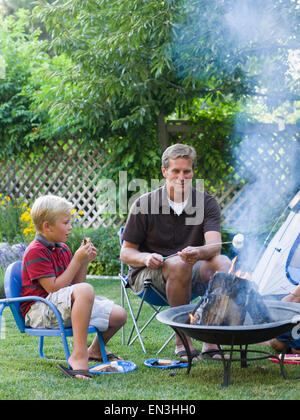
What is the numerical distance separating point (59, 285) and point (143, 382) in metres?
0.58

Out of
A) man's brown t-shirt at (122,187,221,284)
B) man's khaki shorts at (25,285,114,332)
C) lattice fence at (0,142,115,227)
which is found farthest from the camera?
lattice fence at (0,142,115,227)

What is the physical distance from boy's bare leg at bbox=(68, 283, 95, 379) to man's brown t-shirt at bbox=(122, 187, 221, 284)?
2.14ft

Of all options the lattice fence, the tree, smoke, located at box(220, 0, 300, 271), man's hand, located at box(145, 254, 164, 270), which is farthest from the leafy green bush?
man's hand, located at box(145, 254, 164, 270)

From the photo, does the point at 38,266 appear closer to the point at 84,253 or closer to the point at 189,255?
the point at 84,253

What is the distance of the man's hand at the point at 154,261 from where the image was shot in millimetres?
2707

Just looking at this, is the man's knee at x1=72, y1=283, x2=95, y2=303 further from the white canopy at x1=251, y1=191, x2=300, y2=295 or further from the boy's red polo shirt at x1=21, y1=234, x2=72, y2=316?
the white canopy at x1=251, y1=191, x2=300, y2=295

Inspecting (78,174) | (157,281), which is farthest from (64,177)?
(157,281)

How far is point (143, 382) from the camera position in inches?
91.8

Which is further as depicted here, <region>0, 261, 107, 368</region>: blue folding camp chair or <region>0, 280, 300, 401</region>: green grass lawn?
<region>0, 261, 107, 368</region>: blue folding camp chair

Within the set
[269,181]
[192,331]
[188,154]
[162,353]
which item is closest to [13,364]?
[162,353]

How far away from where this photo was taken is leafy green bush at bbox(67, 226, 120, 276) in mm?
5691

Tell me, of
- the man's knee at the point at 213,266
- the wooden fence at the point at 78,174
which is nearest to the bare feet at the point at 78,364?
the man's knee at the point at 213,266

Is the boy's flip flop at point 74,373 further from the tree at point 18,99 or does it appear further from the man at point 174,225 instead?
the tree at point 18,99
